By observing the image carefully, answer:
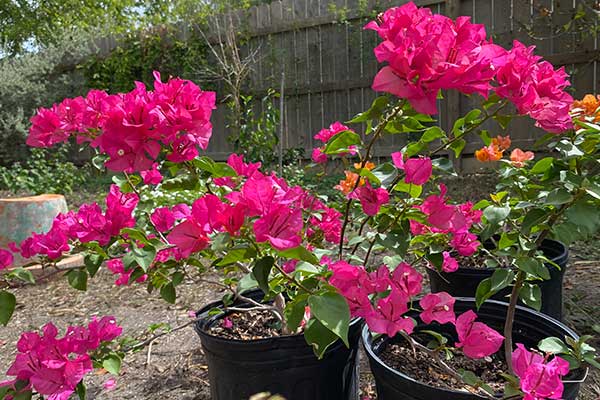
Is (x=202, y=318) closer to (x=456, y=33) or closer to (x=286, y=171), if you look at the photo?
(x=456, y=33)

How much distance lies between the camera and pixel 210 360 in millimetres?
1252

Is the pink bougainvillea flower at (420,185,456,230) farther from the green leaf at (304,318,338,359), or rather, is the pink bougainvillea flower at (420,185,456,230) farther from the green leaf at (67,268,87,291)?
the green leaf at (67,268,87,291)

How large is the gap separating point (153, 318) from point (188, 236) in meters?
1.74

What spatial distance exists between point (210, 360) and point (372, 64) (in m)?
4.39

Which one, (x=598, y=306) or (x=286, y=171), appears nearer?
(x=598, y=306)

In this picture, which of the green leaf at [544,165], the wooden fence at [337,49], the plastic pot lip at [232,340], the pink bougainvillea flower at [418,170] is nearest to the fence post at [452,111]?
the wooden fence at [337,49]

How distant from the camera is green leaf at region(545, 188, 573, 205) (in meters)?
0.74

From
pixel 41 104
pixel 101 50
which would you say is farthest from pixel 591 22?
pixel 41 104

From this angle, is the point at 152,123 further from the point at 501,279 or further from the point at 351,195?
the point at 501,279

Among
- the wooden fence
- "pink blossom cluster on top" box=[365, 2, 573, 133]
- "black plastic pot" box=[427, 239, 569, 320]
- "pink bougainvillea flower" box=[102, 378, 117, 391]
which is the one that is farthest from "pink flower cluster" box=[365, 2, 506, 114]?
the wooden fence

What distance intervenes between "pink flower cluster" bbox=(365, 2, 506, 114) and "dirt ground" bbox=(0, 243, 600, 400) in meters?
1.13

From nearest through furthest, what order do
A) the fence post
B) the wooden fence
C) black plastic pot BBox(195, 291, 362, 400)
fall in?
black plastic pot BBox(195, 291, 362, 400)
the wooden fence
the fence post

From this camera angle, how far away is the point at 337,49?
207 inches

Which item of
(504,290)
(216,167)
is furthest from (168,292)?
(504,290)
